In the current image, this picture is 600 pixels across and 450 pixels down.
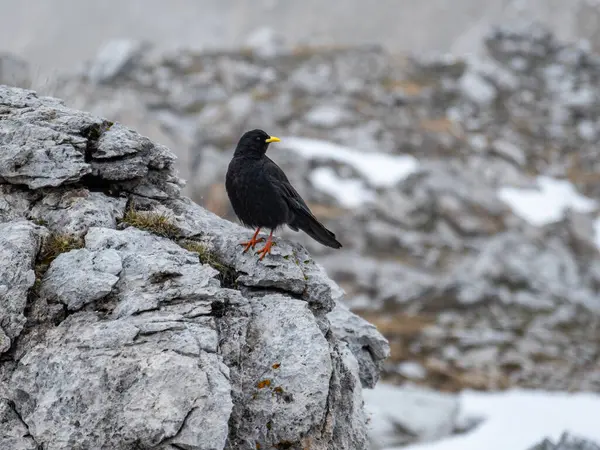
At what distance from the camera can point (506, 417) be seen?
17672 mm

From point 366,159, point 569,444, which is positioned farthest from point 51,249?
point 366,159

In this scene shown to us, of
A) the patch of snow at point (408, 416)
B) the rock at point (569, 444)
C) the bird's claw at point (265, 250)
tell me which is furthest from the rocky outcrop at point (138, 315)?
the patch of snow at point (408, 416)

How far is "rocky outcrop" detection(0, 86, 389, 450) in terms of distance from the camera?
18.8 ft

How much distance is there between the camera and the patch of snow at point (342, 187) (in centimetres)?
4050

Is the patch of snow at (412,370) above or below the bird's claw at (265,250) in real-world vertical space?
above

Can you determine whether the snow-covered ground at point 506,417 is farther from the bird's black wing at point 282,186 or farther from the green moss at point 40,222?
the green moss at point 40,222

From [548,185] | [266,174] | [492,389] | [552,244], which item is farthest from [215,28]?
[266,174]

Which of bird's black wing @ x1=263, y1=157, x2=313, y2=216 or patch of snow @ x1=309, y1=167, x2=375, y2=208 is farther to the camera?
patch of snow @ x1=309, y1=167, x2=375, y2=208

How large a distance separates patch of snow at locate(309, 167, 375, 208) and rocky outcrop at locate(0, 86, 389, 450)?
104 ft

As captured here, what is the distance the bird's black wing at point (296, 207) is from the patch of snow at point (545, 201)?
3564 cm

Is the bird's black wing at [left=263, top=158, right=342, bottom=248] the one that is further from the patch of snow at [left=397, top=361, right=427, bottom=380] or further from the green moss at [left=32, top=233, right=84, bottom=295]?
the patch of snow at [left=397, top=361, right=427, bottom=380]

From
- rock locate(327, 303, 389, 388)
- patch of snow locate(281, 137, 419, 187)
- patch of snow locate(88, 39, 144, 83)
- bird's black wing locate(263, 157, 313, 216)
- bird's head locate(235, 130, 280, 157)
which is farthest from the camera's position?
patch of snow locate(88, 39, 144, 83)

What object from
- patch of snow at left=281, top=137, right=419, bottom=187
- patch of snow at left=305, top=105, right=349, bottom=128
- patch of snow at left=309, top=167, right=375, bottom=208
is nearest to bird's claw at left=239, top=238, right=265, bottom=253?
patch of snow at left=309, top=167, right=375, bottom=208

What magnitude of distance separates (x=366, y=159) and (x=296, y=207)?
1493 inches
